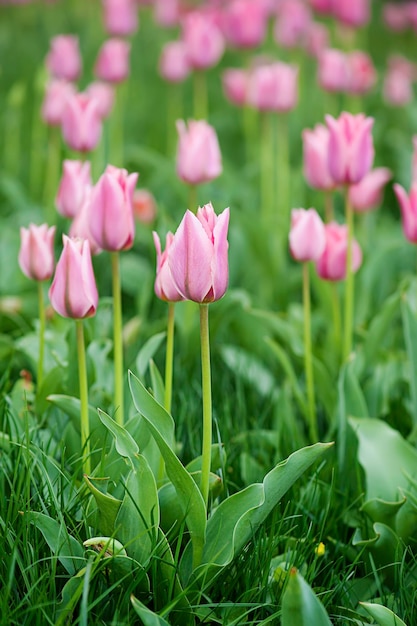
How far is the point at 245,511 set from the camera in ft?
4.51

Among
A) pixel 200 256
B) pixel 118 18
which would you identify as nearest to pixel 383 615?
pixel 200 256

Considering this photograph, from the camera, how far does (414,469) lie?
1.73 metres

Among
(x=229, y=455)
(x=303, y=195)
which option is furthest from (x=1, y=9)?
(x=229, y=455)

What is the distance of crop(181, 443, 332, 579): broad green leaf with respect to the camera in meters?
1.34

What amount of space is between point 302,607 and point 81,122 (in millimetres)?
1458

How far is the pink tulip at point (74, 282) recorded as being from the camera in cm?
139

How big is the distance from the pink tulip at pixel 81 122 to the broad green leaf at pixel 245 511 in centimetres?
122

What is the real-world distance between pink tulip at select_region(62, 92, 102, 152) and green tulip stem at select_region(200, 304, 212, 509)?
1.10 metres

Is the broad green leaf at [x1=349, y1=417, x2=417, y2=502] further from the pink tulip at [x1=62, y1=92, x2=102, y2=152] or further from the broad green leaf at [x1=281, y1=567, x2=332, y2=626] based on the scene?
the pink tulip at [x1=62, y1=92, x2=102, y2=152]

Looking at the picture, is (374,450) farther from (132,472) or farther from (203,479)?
(132,472)

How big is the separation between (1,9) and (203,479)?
252 inches

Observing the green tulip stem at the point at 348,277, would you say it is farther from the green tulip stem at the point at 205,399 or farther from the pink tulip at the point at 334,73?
the pink tulip at the point at 334,73

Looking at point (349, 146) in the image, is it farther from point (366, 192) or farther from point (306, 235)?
point (366, 192)

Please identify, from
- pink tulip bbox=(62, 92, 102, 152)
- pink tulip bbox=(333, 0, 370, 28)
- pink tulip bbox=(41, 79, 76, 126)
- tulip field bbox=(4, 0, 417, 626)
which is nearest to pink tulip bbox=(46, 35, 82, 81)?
tulip field bbox=(4, 0, 417, 626)
